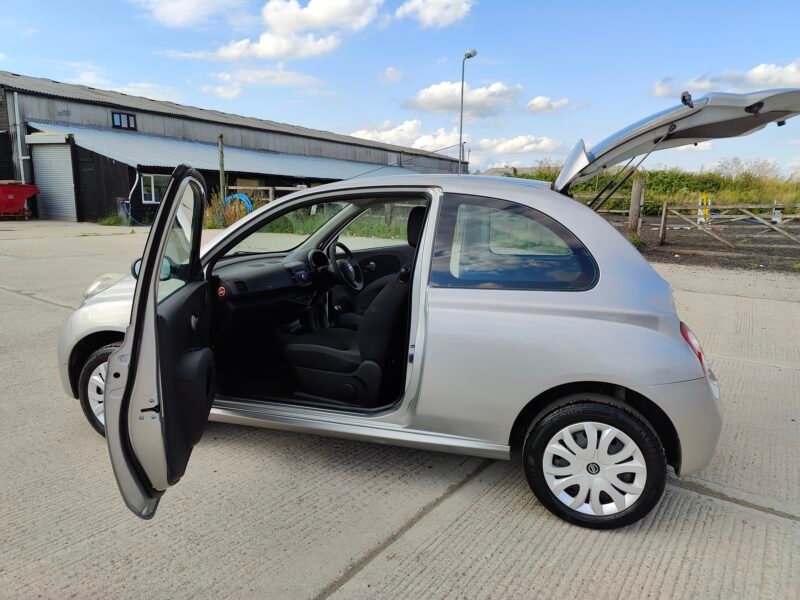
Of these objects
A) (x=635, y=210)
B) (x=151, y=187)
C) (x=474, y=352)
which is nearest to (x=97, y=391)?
(x=474, y=352)

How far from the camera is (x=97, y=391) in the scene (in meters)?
3.14

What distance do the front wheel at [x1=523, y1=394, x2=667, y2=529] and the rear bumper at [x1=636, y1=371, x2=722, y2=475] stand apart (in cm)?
11

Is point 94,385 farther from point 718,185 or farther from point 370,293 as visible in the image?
point 718,185

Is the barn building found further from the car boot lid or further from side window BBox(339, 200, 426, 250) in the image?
the car boot lid

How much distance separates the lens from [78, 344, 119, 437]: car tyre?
10.1 feet

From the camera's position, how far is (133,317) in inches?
78.2

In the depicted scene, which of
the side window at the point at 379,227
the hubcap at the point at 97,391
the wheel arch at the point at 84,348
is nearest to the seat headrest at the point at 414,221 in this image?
the side window at the point at 379,227

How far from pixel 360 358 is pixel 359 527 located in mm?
874

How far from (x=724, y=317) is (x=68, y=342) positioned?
6485mm

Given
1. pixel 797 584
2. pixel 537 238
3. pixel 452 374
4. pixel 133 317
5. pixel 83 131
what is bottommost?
pixel 797 584

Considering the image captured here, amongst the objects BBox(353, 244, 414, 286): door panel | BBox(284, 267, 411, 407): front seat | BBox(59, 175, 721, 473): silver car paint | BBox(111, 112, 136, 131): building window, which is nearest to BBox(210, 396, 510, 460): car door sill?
BBox(59, 175, 721, 473): silver car paint

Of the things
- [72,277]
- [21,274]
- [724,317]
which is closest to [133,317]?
[724,317]

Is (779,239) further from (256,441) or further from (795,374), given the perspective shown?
(256,441)

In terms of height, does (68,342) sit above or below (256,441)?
above
